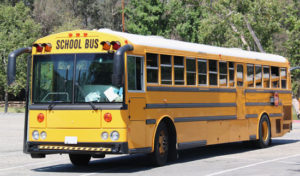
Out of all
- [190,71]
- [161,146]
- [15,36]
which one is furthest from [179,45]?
[15,36]

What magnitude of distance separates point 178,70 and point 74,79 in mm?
2939

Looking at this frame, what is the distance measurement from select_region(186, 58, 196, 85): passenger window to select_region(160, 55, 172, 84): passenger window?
2.82 ft

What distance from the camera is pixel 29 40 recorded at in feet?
215

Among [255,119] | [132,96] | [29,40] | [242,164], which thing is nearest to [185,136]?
[242,164]

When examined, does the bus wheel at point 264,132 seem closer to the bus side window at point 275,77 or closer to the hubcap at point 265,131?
the hubcap at point 265,131

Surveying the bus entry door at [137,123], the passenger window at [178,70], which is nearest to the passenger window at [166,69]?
the passenger window at [178,70]

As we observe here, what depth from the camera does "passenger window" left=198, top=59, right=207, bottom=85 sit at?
54.2 feet

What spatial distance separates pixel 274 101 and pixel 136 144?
28.3 feet

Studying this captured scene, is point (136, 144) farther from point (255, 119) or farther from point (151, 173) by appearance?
point (255, 119)

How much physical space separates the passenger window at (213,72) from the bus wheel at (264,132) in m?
3.35

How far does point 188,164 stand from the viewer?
15.1 m

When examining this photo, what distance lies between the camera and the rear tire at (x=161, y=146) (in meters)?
14.3

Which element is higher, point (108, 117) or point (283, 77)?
point (283, 77)

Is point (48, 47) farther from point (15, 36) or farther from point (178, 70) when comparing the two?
point (15, 36)
